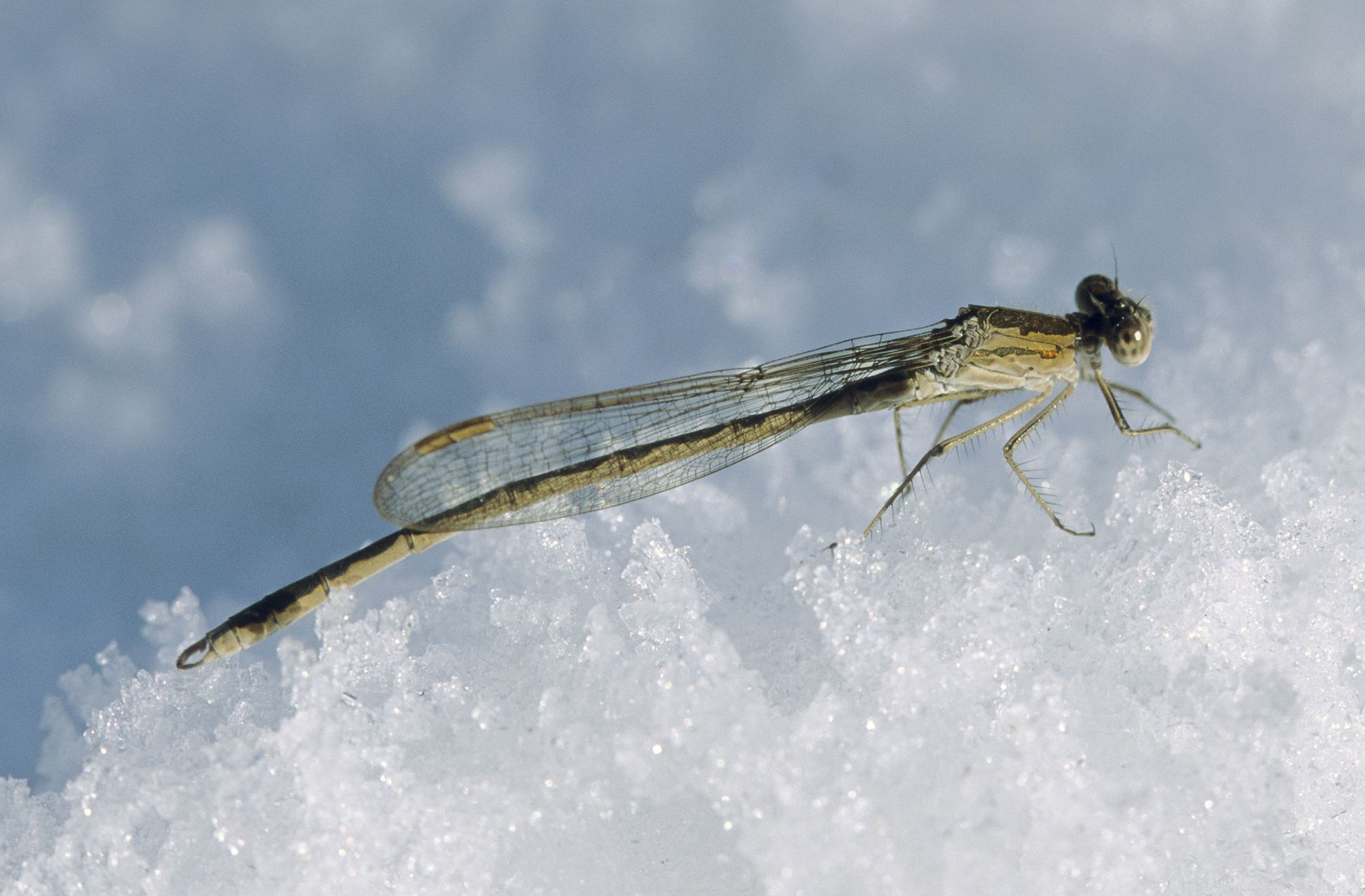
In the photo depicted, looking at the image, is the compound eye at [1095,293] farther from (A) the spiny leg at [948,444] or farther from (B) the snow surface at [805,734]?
(B) the snow surface at [805,734]

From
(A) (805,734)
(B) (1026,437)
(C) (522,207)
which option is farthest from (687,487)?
(C) (522,207)

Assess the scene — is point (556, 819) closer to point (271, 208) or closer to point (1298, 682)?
point (1298, 682)

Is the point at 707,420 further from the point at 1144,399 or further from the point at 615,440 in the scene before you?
the point at 1144,399

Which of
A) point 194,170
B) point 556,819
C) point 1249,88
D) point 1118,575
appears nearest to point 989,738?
point 1118,575

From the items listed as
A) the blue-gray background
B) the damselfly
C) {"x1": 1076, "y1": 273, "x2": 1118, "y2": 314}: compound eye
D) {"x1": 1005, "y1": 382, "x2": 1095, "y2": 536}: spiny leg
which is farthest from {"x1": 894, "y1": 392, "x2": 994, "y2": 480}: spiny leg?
the blue-gray background

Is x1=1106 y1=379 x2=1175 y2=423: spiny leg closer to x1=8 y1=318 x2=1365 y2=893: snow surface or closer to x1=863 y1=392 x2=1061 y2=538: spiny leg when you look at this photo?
x1=863 y1=392 x2=1061 y2=538: spiny leg

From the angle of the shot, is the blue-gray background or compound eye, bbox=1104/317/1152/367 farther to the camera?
the blue-gray background
